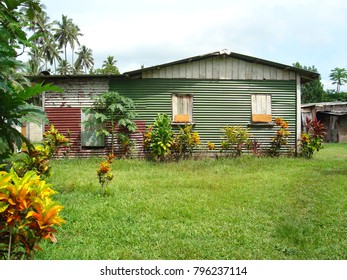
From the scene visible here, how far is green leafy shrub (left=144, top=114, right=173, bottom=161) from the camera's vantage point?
11.5 metres

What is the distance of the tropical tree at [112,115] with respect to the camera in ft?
38.4

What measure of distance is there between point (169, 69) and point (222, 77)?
6.71 feet

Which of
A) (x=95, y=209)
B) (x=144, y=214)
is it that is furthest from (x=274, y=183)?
(x=95, y=209)

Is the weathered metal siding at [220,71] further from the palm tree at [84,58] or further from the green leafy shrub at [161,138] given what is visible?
the palm tree at [84,58]

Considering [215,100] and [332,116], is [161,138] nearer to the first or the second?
[215,100]

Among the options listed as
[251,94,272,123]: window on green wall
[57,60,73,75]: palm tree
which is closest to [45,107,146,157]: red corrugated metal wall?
[251,94,272,123]: window on green wall

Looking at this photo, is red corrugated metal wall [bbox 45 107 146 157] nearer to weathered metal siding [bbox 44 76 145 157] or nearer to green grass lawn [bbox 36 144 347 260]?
weathered metal siding [bbox 44 76 145 157]

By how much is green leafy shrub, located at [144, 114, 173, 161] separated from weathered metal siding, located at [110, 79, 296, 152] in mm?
816

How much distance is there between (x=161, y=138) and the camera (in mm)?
11555

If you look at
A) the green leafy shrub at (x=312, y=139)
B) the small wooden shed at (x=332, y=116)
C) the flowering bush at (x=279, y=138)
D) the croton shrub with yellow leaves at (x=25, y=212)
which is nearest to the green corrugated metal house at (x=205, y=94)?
the flowering bush at (x=279, y=138)

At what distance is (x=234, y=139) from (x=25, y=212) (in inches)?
417

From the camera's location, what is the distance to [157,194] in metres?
6.43

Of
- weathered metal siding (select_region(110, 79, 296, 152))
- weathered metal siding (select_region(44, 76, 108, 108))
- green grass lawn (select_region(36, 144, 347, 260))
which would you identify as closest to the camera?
green grass lawn (select_region(36, 144, 347, 260))

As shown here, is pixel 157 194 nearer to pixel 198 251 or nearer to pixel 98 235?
pixel 98 235
